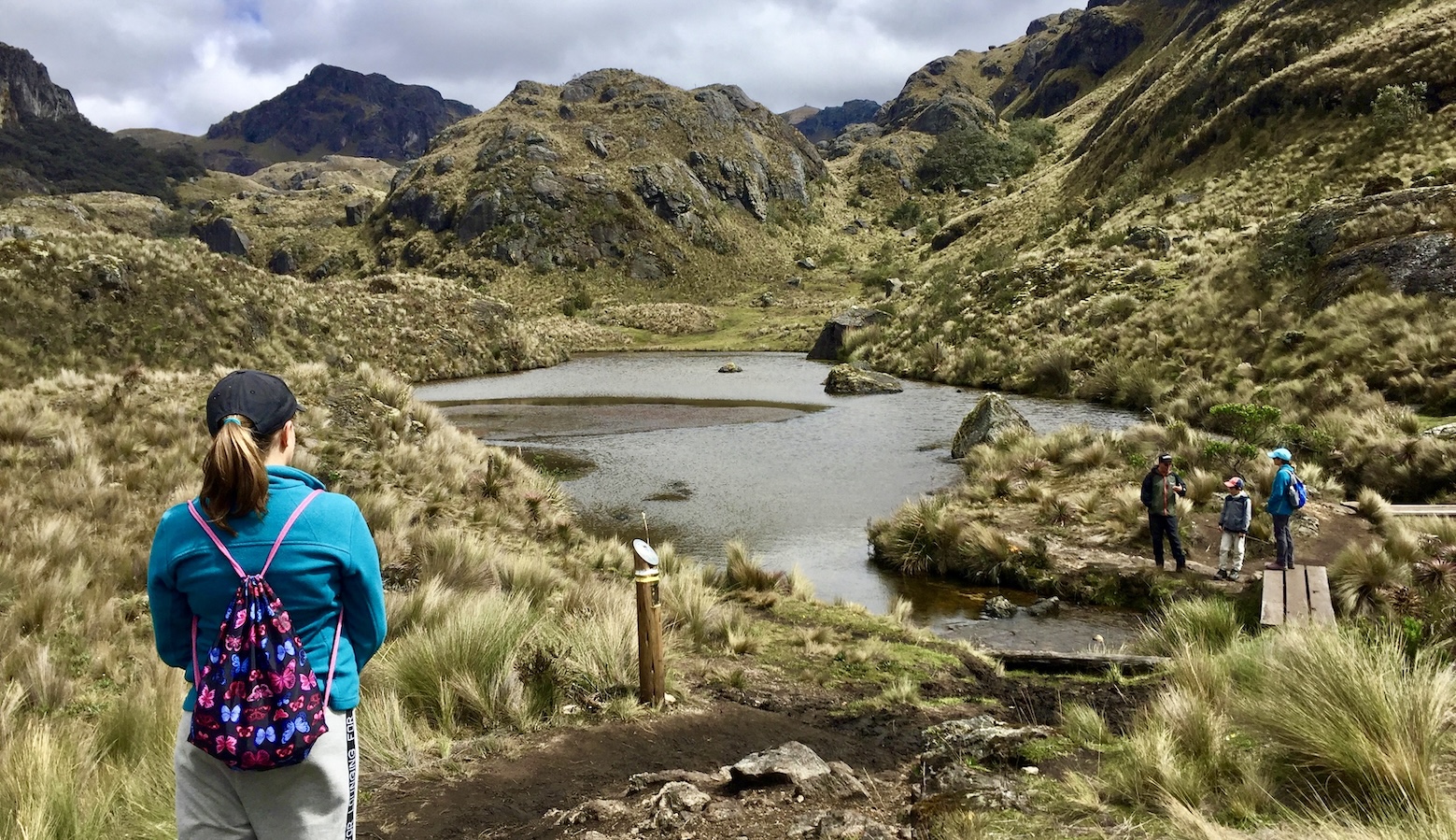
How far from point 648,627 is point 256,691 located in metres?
4.03

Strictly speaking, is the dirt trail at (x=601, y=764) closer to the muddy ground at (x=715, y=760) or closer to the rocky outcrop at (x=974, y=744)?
the muddy ground at (x=715, y=760)

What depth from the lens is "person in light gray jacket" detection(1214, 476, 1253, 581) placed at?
11.0 metres

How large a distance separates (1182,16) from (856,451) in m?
144

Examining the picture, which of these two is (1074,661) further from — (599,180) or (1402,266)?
(599,180)

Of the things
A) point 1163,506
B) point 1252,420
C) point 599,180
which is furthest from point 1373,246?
point 599,180

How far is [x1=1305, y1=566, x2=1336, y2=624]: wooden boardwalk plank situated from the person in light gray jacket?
1.05 m

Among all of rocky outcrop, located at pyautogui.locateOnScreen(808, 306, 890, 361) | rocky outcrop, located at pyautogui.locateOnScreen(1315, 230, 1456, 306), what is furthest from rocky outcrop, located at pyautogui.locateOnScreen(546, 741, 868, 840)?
rocky outcrop, located at pyautogui.locateOnScreen(808, 306, 890, 361)

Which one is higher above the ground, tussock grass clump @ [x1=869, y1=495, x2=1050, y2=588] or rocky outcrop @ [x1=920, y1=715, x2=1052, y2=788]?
rocky outcrop @ [x1=920, y1=715, x2=1052, y2=788]

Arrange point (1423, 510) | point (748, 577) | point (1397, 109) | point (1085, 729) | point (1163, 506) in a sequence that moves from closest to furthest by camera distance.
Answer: point (1085, 729)
point (748, 577)
point (1163, 506)
point (1423, 510)
point (1397, 109)

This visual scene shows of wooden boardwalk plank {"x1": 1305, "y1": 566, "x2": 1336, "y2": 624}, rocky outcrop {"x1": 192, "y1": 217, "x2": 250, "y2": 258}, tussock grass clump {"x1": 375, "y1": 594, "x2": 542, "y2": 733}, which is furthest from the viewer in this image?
rocky outcrop {"x1": 192, "y1": 217, "x2": 250, "y2": 258}

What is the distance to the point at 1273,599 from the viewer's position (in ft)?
30.3

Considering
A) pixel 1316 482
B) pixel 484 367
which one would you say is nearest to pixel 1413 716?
pixel 1316 482

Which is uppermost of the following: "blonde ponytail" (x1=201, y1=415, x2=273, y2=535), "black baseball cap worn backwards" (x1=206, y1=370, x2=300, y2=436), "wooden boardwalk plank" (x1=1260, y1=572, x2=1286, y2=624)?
"black baseball cap worn backwards" (x1=206, y1=370, x2=300, y2=436)

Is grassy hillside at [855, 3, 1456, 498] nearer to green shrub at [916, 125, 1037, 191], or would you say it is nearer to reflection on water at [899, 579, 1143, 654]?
reflection on water at [899, 579, 1143, 654]
